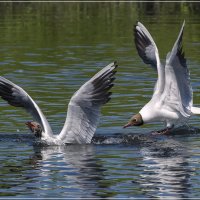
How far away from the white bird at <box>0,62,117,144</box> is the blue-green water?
0.75 ft

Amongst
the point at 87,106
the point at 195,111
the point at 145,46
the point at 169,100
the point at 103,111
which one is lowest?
the point at 103,111

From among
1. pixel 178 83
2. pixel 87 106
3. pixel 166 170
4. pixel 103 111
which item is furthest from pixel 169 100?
pixel 166 170

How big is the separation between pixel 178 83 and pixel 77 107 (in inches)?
105

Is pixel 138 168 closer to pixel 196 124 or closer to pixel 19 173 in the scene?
pixel 19 173

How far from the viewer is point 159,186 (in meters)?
13.6

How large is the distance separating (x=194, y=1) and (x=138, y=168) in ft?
81.6

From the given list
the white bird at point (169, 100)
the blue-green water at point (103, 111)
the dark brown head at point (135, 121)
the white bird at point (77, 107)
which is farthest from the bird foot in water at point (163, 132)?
the white bird at point (77, 107)

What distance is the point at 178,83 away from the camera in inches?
704

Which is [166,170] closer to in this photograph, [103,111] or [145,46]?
[103,111]

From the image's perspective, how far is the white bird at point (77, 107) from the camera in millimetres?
15852

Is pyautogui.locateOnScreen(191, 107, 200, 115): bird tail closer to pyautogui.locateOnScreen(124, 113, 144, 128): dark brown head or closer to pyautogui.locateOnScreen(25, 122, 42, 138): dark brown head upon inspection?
pyautogui.locateOnScreen(124, 113, 144, 128): dark brown head

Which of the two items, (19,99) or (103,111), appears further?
(103,111)

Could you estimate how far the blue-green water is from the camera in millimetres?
13883

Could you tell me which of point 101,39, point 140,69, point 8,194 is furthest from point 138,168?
point 101,39
